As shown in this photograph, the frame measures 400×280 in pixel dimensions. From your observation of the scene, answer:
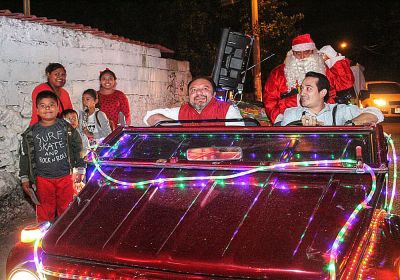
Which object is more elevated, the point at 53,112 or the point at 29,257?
the point at 53,112

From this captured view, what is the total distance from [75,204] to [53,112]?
2405 millimetres

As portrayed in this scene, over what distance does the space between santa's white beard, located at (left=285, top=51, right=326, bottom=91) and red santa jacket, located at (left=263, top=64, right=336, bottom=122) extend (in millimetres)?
94

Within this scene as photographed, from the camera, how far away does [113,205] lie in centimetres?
264

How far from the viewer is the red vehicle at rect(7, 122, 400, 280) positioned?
2.06 m

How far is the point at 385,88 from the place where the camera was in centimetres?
2073

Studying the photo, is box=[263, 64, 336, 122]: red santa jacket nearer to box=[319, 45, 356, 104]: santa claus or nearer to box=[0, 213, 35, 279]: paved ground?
box=[319, 45, 356, 104]: santa claus

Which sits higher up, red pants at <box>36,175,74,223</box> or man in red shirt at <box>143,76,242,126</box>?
man in red shirt at <box>143,76,242,126</box>

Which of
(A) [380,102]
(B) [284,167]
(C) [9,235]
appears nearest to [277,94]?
(B) [284,167]

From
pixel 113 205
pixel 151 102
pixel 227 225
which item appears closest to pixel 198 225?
pixel 227 225

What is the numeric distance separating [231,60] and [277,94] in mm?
2796

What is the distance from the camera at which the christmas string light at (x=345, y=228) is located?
1.92m

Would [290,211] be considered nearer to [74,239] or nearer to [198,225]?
[198,225]

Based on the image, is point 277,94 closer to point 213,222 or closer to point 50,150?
point 50,150

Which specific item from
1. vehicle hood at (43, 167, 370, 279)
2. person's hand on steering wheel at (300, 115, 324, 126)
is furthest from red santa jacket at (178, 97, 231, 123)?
vehicle hood at (43, 167, 370, 279)
